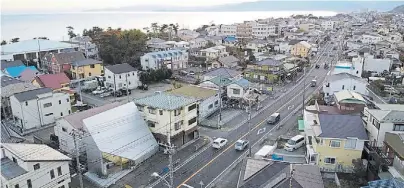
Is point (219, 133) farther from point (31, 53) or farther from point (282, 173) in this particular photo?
point (31, 53)

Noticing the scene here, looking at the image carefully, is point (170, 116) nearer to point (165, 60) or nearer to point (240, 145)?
point (240, 145)

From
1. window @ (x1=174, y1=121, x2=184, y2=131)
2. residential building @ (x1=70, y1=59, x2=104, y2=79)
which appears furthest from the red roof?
window @ (x1=174, y1=121, x2=184, y2=131)

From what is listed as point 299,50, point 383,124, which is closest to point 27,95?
point 383,124

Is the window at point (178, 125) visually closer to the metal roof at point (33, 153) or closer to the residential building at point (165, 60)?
the metal roof at point (33, 153)

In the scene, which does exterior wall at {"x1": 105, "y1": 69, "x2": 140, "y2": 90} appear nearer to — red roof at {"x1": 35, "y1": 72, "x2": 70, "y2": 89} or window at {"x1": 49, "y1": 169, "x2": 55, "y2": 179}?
red roof at {"x1": 35, "y1": 72, "x2": 70, "y2": 89}

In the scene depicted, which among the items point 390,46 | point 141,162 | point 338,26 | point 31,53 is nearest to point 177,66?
point 31,53

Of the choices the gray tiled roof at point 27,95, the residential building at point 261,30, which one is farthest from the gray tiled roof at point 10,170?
the residential building at point 261,30
